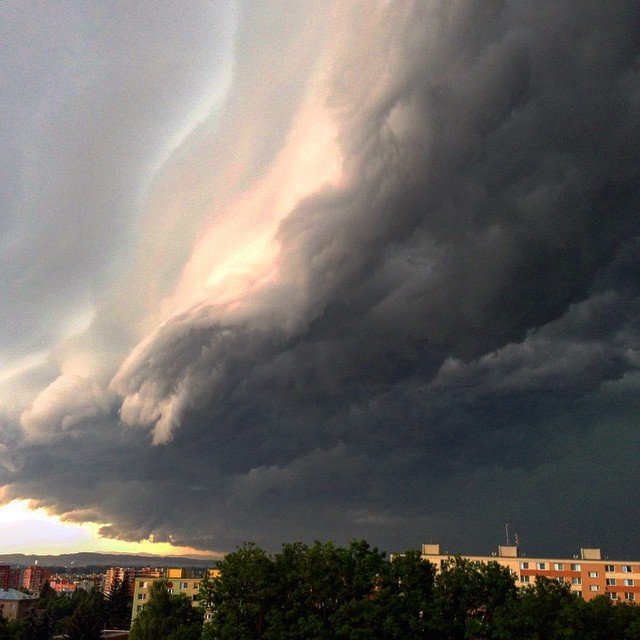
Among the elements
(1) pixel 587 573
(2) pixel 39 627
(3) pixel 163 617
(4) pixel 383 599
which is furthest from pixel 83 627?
(1) pixel 587 573

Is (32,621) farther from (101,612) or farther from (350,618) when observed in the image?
(350,618)

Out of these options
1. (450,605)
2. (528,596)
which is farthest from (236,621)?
(528,596)

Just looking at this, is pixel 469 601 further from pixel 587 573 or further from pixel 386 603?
pixel 587 573

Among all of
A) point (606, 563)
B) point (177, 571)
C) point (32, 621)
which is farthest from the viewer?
point (177, 571)

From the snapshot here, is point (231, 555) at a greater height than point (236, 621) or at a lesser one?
greater

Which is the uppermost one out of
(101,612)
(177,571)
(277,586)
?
(277,586)

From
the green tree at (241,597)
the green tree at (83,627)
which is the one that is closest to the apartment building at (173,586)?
the green tree at (83,627)
